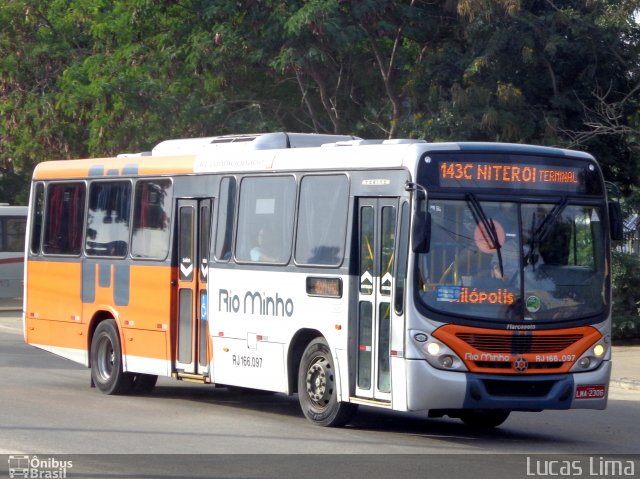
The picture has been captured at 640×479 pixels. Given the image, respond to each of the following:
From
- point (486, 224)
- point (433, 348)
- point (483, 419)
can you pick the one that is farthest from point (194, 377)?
point (486, 224)

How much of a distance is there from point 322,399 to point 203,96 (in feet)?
46.6

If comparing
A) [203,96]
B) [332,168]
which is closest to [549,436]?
[332,168]

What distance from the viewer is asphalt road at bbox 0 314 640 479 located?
9.58m

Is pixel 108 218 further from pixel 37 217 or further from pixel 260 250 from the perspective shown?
pixel 260 250

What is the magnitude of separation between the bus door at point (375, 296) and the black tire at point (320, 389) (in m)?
0.44

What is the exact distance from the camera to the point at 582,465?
1004cm

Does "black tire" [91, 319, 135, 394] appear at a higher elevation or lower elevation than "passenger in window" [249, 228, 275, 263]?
lower

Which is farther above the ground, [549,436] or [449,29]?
[449,29]

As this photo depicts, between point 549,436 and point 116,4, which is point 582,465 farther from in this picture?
point 116,4

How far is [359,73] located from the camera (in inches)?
974

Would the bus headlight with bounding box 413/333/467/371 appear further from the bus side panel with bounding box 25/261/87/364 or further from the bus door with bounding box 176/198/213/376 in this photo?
the bus side panel with bounding box 25/261/87/364

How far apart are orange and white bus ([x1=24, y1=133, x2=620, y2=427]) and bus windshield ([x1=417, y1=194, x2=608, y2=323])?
0.5 inches

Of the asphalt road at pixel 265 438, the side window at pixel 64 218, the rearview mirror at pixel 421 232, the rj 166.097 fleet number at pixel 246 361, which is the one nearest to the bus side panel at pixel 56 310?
the side window at pixel 64 218

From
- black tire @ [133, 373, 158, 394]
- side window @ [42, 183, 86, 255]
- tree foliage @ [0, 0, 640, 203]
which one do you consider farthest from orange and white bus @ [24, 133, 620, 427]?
tree foliage @ [0, 0, 640, 203]
